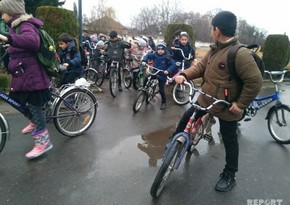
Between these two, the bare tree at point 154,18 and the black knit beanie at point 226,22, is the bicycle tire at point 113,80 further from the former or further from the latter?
the bare tree at point 154,18

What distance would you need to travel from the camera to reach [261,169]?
12.0 feet

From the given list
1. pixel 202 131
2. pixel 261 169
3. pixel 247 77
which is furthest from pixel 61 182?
pixel 261 169

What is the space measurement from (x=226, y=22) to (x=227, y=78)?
22.9 inches

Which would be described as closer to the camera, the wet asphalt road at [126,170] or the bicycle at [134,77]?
the wet asphalt road at [126,170]

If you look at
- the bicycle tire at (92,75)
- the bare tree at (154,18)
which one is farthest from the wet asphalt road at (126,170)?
the bare tree at (154,18)

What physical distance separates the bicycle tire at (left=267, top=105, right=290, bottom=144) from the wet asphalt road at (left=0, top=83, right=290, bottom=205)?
0.13m

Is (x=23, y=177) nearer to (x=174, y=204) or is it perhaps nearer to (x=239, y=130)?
(x=174, y=204)

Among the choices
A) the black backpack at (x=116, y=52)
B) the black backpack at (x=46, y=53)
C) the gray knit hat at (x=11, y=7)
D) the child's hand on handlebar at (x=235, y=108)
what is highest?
the gray knit hat at (x=11, y=7)

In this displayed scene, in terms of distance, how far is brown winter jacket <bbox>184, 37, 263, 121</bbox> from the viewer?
2.64 meters

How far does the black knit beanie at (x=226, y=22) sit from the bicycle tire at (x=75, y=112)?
2.49m

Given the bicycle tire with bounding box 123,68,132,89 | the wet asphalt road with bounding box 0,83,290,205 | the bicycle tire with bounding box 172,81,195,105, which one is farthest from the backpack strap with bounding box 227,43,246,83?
the bicycle tire with bounding box 123,68,132,89

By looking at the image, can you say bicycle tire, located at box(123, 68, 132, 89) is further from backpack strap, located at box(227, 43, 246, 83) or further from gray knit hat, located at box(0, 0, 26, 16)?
backpack strap, located at box(227, 43, 246, 83)

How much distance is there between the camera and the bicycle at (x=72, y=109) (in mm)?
4086

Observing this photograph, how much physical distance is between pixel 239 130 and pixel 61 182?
3561 millimetres
